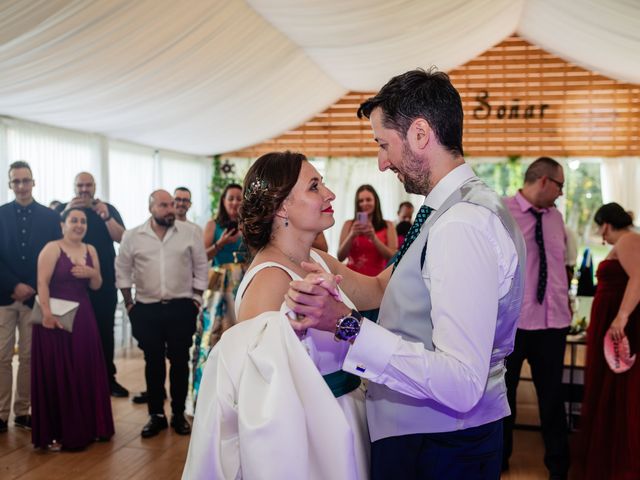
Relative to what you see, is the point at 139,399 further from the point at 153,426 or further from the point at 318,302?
the point at 318,302

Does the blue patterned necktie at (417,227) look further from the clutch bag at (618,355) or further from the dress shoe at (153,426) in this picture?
the dress shoe at (153,426)

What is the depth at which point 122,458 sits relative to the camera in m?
4.02

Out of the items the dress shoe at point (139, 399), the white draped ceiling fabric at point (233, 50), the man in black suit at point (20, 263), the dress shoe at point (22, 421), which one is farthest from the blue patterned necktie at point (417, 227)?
the dress shoe at point (139, 399)

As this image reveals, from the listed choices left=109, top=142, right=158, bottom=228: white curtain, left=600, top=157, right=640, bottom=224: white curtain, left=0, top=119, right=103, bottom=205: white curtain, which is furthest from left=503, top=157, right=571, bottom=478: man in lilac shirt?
left=600, top=157, right=640, bottom=224: white curtain

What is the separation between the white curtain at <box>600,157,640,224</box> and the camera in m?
10.2

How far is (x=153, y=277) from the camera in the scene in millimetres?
4566

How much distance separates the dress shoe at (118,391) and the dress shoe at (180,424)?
43.8 inches

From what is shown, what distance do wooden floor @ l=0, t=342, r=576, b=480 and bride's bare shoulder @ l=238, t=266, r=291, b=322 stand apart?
247 centimetres

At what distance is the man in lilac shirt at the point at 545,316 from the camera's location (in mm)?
3570

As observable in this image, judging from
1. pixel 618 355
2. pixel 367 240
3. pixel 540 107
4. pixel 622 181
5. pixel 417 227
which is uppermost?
pixel 540 107

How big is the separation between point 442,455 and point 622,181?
10.2 metres

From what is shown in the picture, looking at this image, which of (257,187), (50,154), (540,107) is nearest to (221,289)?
(257,187)

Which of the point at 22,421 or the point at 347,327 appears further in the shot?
the point at 22,421

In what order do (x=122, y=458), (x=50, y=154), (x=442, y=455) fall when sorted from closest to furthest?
(x=442, y=455) < (x=122, y=458) < (x=50, y=154)
